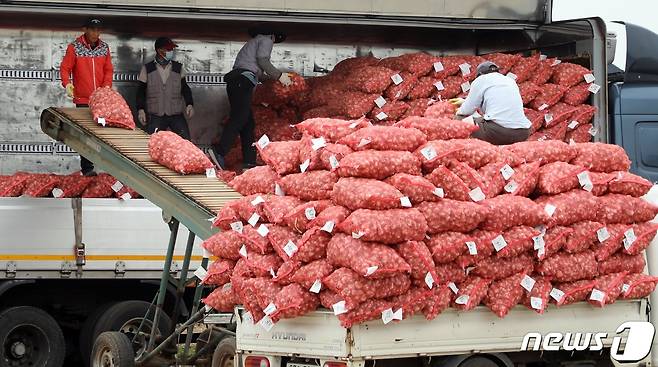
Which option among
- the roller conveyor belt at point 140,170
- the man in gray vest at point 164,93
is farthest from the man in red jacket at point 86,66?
the roller conveyor belt at point 140,170

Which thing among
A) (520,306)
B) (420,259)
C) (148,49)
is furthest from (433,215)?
(148,49)

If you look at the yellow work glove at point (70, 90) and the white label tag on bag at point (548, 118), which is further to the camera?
the white label tag on bag at point (548, 118)

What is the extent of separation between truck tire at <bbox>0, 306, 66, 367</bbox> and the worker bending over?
10.7 ft

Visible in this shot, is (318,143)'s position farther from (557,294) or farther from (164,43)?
(164,43)

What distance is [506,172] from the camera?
11.3 m

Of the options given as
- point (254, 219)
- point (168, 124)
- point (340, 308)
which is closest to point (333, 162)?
point (254, 219)

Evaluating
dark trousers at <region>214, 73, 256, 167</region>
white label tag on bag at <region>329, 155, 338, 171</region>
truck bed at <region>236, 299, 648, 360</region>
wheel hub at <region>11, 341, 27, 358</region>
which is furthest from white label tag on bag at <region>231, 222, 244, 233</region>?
dark trousers at <region>214, 73, 256, 167</region>

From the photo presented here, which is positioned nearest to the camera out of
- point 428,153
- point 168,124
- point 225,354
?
point 428,153

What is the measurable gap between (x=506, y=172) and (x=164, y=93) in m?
7.34

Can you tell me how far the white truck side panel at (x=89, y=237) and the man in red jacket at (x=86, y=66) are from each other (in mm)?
1360

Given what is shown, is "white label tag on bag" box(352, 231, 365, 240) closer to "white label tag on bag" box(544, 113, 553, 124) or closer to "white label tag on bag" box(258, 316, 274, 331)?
"white label tag on bag" box(258, 316, 274, 331)

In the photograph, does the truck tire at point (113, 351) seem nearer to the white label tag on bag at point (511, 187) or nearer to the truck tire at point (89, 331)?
the truck tire at point (89, 331)

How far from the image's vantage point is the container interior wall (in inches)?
669

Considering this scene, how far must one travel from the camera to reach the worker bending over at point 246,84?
1766 cm
